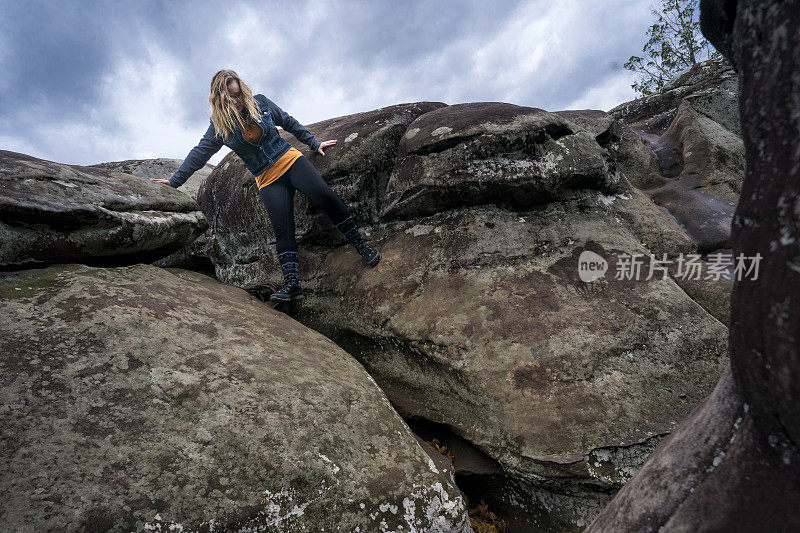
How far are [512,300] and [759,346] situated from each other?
2.87 meters

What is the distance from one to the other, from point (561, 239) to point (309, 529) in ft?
13.6

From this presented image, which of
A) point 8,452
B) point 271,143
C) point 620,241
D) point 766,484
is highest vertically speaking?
point 271,143

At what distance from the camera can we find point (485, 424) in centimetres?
377

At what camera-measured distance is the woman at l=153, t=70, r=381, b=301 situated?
502 centimetres

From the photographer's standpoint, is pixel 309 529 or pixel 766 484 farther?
pixel 309 529

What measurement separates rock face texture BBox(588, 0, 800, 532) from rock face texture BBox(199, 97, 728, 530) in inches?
65.4

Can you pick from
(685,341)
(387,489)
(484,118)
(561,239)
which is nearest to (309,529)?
(387,489)

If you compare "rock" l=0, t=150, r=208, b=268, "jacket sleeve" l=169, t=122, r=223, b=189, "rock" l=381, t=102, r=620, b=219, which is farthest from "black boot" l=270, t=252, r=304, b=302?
"jacket sleeve" l=169, t=122, r=223, b=189

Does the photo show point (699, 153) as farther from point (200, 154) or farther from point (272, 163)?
point (200, 154)

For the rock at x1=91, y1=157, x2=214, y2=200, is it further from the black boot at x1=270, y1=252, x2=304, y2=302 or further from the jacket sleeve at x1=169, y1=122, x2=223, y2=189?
the black boot at x1=270, y1=252, x2=304, y2=302

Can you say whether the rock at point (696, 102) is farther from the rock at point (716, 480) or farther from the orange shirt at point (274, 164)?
the rock at point (716, 480)

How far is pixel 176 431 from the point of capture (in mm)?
2689

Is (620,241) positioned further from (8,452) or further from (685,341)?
(8,452)

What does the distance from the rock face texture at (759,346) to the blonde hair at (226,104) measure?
15.2ft
